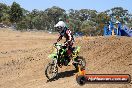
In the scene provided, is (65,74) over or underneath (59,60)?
underneath

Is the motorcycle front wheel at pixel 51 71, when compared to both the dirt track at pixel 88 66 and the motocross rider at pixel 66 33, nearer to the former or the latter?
the dirt track at pixel 88 66

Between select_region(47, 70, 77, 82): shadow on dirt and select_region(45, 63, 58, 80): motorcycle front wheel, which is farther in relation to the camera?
select_region(47, 70, 77, 82): shadow on dirt

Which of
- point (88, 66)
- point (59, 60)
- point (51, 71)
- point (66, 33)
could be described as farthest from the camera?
point (88, 66)

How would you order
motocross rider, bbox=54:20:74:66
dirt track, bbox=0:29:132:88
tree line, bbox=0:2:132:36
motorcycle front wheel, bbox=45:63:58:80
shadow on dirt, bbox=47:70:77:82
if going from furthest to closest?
tree line, bbox=0:2:132:36
shadow on dirt, bbox=47:70:77:82
motocross rider, bbox=54:20:74:66
motorcycle front wheel, bbox=45:63:58:80
dirt track, bbox=0:29:132:88

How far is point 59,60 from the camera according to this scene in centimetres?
1376

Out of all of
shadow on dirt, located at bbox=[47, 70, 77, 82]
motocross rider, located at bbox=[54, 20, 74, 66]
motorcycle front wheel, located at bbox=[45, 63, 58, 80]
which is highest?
motocross rider, located at bbox=[54, 20, 74, 66]

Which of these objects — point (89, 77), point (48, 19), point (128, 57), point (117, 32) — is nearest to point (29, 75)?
point (128, 57)

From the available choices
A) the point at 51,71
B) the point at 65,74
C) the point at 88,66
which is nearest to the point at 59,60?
the point at 51,71

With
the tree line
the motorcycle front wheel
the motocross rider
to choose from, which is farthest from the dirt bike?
the tree line

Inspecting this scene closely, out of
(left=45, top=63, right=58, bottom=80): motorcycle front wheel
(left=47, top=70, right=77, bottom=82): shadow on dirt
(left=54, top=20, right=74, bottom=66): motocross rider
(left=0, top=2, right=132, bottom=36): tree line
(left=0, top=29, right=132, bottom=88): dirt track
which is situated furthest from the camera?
(left=0, top=2, right=132, bottom=36): tree line

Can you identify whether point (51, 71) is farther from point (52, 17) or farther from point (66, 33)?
point (52, 17)

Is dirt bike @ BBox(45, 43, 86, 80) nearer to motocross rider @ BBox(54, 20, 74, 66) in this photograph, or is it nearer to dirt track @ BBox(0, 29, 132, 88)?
motocross rider @ BBox(54, 20, 74, 66)

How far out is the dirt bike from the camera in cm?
1352

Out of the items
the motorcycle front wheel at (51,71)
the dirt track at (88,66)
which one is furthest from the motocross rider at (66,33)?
the dirt track at (88,66)
